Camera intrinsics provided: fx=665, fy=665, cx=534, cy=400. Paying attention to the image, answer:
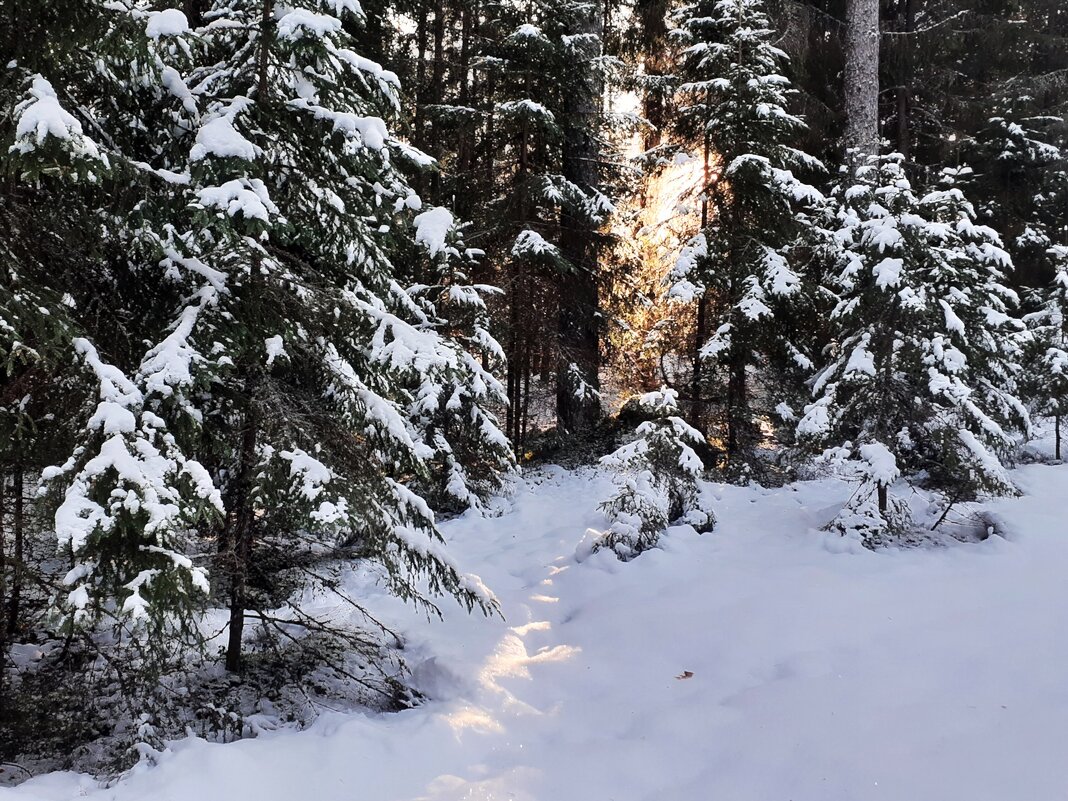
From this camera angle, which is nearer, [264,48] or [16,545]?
[264,48]

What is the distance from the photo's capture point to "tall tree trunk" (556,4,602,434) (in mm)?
12023

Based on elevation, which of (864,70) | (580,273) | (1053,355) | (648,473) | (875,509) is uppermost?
(864,70)

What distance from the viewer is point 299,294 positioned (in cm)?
451

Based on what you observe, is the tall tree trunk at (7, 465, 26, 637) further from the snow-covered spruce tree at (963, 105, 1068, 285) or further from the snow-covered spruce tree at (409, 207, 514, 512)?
the snow-covered spruce tree at (963, 105, 1068, 285)

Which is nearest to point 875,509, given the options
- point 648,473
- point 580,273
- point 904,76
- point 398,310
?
point 648,473

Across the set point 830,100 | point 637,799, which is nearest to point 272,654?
point 637,799

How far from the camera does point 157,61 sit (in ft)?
12.9

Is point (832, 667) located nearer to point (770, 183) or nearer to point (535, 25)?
point (770, 183)

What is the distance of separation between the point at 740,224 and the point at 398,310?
734cm

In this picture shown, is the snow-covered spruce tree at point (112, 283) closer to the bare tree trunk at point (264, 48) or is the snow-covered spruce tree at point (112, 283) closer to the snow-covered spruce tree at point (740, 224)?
the bare tree trunk at point (264, 48)

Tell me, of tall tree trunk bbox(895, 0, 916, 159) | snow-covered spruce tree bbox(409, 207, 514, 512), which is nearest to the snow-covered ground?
snow-covered spruce tree bbox(409, 207, 514, 512)

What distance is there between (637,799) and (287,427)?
9.83 ft

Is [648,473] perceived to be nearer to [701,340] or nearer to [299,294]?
[299,294]

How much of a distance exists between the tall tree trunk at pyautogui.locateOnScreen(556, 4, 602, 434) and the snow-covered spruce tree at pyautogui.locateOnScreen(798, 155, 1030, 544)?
5316mm
